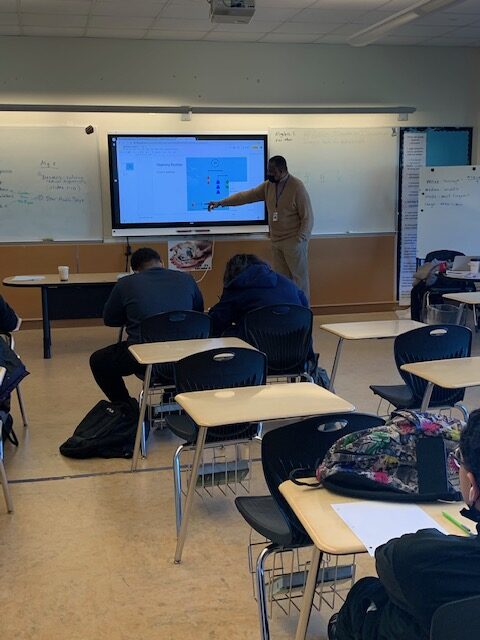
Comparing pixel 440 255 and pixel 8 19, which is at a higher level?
pixel 8 19

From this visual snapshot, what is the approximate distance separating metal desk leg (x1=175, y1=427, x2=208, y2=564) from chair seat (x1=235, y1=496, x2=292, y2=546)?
0.32 m

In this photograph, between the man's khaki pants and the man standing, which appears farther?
the man's khaki pants

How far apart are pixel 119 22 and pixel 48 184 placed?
6.01 feet

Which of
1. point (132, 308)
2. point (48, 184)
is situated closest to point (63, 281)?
point (48, 184)

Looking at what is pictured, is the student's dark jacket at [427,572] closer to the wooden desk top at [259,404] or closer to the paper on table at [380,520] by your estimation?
the paper on table at [380,520]

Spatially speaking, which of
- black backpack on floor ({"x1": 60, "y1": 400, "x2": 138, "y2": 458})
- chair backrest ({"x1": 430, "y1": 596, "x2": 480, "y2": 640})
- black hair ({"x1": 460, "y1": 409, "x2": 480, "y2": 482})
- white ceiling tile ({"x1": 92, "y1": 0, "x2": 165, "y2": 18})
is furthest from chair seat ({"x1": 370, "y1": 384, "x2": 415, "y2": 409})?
white ceiling tile ({"x1": 92, "y1": 0, "x2": 165, "y2": 18})

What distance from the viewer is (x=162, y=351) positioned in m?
3.49

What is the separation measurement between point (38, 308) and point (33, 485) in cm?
433

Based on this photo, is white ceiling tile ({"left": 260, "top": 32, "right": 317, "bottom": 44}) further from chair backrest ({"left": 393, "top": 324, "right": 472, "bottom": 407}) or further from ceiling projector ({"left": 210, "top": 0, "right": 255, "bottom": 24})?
chair backrest ({"left": 393, "top": 324, "right": 472, "bottom": 407})

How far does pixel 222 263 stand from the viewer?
813 centimetres

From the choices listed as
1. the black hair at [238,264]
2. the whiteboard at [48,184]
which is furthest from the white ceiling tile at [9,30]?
the black hair at [238,264]

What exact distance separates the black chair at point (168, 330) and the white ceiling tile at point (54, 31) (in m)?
4.44

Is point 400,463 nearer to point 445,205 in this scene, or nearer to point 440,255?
point 440,255

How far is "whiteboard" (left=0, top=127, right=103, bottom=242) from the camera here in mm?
7457
